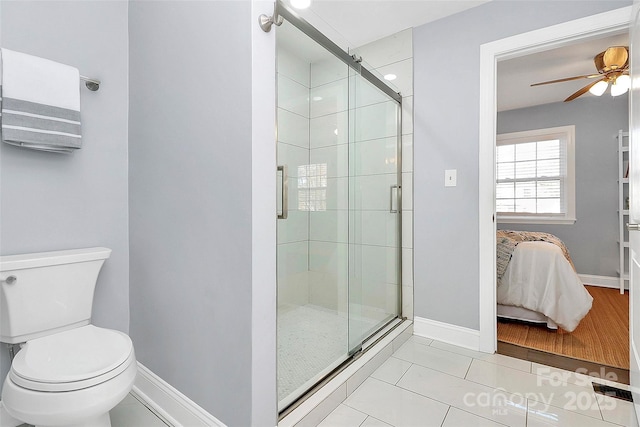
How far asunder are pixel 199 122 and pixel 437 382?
1859 mm

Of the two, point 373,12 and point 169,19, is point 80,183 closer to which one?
point 169,19

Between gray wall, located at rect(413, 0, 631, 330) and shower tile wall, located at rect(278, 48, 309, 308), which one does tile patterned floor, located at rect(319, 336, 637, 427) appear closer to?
gray wall, located at rect(413, 0, 631, 330)

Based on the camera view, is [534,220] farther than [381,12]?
Yes

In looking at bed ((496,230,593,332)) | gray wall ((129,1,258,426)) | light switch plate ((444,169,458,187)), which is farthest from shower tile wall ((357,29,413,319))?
gray wall ((129,1,258,426))

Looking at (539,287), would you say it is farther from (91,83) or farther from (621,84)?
(91,83)

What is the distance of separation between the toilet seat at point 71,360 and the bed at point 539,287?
275 centimetres

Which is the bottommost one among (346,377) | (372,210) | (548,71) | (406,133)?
(346,377)

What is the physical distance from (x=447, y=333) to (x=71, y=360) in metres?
2.22

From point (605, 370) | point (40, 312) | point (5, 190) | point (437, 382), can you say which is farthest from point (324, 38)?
point (605, 370)

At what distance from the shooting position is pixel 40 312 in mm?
1311

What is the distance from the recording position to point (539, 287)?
8.20ft

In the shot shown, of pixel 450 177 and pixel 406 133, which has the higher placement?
pixel 406 133

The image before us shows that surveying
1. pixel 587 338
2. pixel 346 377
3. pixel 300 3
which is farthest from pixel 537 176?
pixel 300 3

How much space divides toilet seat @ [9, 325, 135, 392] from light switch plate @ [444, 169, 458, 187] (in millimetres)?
2145
